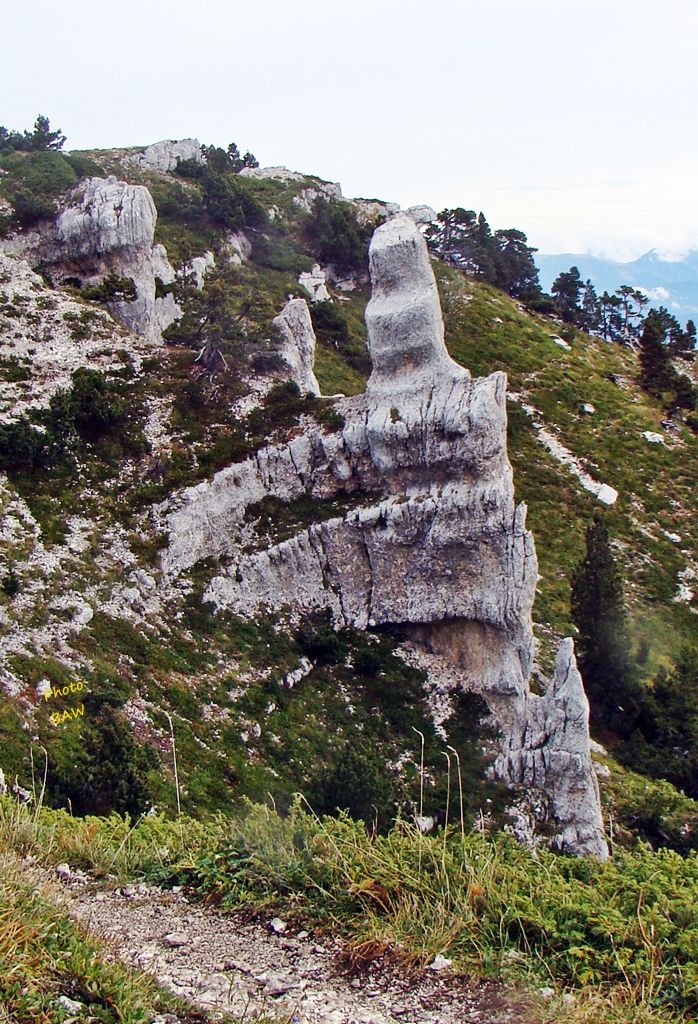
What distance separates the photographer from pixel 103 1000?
9.65 meters

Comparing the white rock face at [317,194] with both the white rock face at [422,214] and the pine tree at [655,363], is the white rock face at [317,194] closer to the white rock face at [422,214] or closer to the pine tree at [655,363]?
the white rock face at [422,214]

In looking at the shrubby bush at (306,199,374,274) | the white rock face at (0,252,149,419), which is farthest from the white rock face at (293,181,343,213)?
the white rock face at (0,252,149,419)

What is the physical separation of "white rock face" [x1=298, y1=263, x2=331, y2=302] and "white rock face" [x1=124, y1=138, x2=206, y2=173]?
3311 cm

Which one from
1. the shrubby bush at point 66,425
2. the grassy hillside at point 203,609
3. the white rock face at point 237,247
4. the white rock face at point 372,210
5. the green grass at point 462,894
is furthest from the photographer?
the white rock face at point 372,210

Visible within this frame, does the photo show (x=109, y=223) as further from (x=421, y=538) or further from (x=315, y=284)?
(x=421, y=538)

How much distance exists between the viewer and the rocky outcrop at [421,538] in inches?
1457

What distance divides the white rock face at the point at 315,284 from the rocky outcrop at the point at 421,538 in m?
41.6

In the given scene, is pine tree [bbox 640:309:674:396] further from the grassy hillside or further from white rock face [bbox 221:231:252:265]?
white rock face [bbox 221:231:252:265]

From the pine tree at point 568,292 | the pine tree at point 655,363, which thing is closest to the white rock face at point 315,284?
the pine tree at point 655,363

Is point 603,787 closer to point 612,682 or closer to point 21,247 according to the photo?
point 612,682

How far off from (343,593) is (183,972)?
103ft

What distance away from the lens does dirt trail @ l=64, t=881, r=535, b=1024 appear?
10266 millimetres

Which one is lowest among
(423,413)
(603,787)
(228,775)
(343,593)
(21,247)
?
(603,787)

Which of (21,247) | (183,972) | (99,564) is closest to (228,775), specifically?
(99,564)
